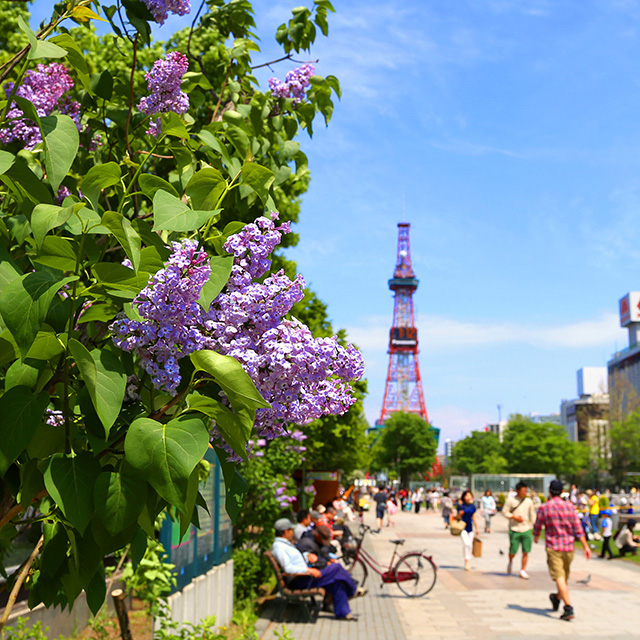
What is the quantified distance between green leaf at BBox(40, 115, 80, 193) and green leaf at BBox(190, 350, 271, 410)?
493 millimetres

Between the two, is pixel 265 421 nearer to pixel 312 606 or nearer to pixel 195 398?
pixel 195 398

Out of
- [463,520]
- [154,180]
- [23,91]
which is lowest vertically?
[463,520]

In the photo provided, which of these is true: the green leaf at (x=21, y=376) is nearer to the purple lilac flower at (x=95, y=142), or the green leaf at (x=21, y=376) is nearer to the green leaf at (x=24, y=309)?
the green leaf at (x=24, y=309)

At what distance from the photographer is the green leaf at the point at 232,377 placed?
1.50m

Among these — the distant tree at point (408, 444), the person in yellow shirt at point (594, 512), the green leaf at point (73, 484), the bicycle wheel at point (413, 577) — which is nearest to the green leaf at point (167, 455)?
the green leaf at point (73, 484)

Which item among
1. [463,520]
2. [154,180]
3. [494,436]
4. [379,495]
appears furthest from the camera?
[494,436]

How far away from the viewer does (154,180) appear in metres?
1.92

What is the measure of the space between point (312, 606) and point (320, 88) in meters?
9.88

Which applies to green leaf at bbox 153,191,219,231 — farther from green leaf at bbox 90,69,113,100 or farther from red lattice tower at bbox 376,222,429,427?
red lattice tower at bbox 376,222,429,427

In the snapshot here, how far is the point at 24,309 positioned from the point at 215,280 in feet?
1.23

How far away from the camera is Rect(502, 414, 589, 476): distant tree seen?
303ft

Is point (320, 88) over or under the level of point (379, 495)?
over

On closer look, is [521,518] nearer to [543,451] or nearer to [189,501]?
[189,501]

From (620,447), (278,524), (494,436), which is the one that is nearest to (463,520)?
(278,524)
